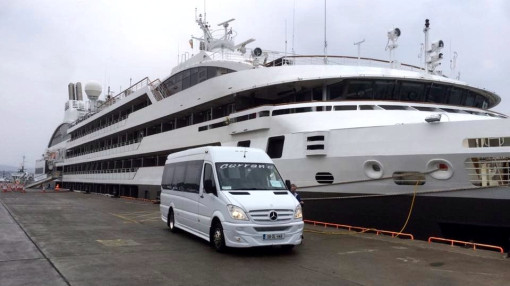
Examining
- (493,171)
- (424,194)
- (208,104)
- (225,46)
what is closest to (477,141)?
(493,171)

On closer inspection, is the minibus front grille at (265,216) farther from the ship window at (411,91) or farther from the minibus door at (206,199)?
the ship window at (411,91)

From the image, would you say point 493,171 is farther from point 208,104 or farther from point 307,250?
point 208,104

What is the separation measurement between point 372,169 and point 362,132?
3.39ft

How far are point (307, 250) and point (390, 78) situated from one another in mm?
7734

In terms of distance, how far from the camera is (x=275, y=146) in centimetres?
1509

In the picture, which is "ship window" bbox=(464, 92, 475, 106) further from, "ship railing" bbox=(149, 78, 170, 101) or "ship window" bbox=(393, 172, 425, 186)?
"ship railing" bbox=(149, 78, 170, 101)

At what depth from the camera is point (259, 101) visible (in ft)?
60.8

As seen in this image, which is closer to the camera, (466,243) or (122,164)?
(466,243)

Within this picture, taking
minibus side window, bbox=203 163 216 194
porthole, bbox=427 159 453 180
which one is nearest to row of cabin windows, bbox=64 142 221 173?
minibus side window, bbox=203 163 216 194

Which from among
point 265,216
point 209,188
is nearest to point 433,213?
point 265,216

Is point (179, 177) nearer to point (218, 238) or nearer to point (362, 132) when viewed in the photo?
point (218, 238)

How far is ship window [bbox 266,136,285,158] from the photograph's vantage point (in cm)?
1474

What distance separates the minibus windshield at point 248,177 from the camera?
9492 mm

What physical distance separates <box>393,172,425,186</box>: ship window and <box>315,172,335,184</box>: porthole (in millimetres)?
2045
